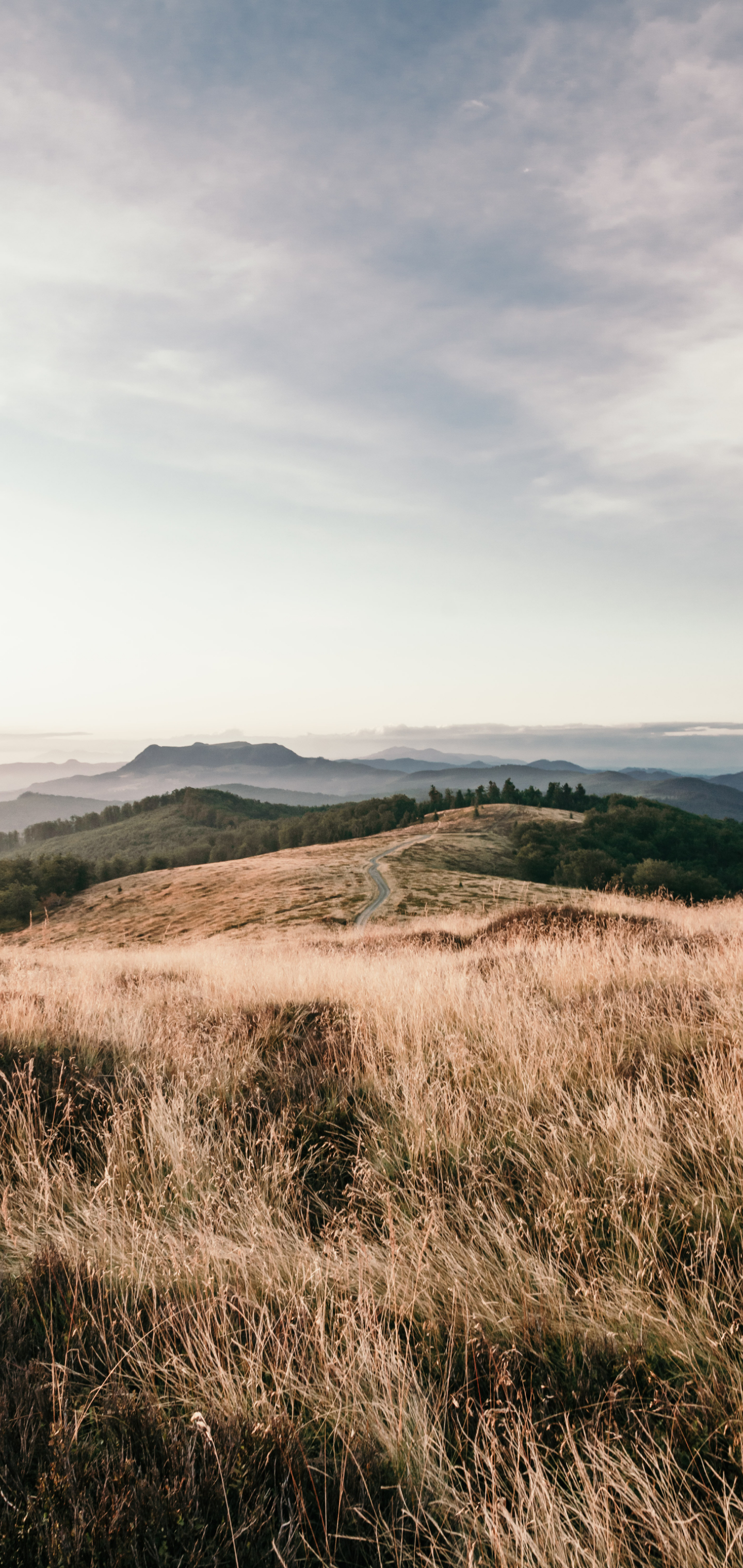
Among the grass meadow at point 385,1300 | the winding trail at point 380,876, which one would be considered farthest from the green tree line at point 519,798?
the grass meadow at point 385,1300

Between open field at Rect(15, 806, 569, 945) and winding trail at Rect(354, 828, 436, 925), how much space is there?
68 centimetres

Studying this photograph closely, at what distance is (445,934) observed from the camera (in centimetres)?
2175

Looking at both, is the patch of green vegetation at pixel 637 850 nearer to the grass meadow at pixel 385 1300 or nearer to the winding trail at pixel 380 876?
the winding trail at pixel 380 876

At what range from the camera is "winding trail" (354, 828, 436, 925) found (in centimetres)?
4756

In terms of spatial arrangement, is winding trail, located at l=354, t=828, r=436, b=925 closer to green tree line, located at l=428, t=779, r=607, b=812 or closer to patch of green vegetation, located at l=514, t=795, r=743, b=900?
patch of green vegetation, located at l=514, t=795, r=743, b=900

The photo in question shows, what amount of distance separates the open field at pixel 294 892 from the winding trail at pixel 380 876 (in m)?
0.68

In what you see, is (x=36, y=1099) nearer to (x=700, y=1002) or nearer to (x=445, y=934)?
(x=700, y=1002)

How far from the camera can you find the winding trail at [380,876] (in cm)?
4756

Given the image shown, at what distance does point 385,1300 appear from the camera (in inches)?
102

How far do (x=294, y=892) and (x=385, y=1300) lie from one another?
60.2m

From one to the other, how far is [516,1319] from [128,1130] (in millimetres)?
2605

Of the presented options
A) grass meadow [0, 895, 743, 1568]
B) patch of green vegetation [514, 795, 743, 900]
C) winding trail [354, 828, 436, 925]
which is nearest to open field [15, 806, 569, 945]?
winding trail [354, 828, 436, 925]

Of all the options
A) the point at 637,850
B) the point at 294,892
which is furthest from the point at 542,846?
the point at 294,892

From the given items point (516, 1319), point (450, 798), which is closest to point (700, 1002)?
point (516, 1319)
